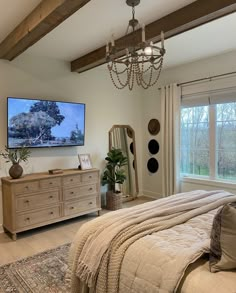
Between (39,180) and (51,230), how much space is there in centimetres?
76

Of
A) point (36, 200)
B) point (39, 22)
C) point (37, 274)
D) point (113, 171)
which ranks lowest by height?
point (37, 274)

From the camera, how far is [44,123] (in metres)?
3.84

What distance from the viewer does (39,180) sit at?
3.47 meters

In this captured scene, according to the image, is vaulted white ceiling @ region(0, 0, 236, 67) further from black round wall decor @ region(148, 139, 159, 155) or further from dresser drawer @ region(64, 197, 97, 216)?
dresser drawer @ region(64, 197, 97, 216)

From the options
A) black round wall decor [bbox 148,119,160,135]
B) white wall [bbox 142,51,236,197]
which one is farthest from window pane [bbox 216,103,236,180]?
black round wall decor [bbox 148,119,160,135]

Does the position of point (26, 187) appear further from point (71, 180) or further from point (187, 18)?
point (187, 18)

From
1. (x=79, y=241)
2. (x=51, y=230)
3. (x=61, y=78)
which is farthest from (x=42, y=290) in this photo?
(x=61, y=78)

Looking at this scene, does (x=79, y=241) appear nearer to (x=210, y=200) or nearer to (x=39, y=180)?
(x=210, y=200)

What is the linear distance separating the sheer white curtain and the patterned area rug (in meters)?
2.45

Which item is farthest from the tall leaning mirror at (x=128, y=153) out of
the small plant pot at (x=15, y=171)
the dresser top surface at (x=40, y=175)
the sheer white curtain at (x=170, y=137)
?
the small plant pot at (x=15, y=171)

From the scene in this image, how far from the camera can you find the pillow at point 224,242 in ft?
4.48

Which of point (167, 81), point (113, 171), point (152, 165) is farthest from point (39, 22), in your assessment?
point (152, 165)

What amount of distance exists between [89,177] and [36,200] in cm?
93

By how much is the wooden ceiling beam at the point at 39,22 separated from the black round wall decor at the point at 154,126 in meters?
2.87
